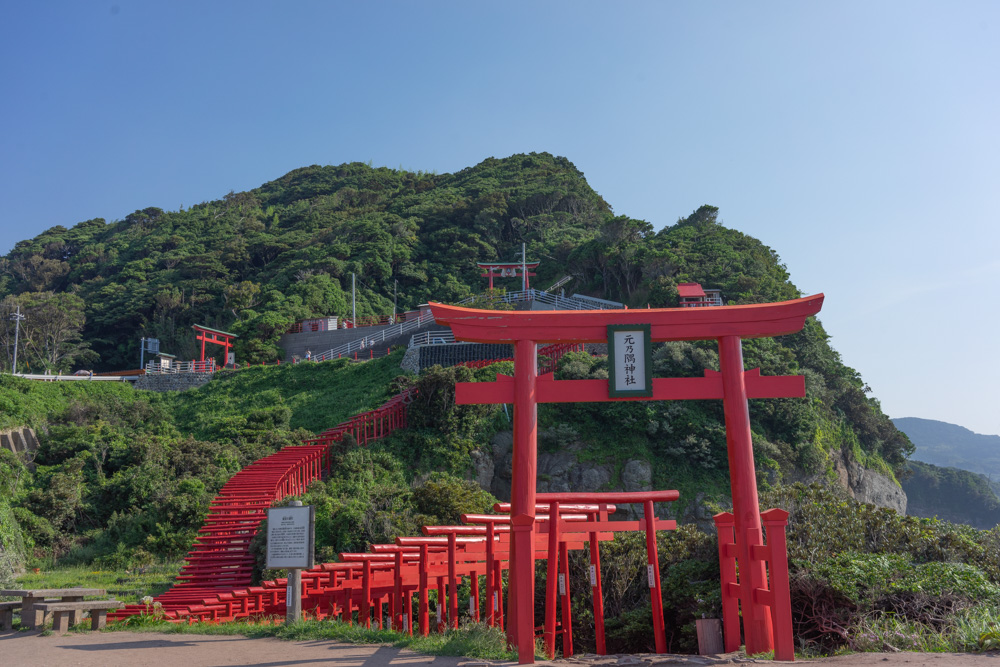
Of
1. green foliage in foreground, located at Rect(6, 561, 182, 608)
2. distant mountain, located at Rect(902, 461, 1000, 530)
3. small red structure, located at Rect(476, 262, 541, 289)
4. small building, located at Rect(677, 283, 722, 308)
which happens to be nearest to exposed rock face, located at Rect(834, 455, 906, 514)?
small building, located at Rect(677, 283, 722, 308)

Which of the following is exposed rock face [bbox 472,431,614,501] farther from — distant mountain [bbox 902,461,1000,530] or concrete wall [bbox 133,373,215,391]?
distant mountain [bbox 902,461,1000,530]

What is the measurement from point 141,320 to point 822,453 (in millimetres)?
44534

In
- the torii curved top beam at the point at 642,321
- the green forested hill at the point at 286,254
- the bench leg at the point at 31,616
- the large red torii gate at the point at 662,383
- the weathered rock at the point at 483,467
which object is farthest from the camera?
the green forested hill at the point at 286,254

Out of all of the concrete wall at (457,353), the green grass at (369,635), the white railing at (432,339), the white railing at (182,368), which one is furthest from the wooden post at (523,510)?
the white railing at (182,368)

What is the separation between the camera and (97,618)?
970cm

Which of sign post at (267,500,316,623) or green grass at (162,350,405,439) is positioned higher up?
green grass at (162,350,405,439)

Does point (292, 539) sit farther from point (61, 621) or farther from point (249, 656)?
point (61, 621)

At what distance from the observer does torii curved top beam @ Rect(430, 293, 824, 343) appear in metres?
9.77

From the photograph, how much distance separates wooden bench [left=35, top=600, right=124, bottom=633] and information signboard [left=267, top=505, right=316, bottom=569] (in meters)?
2.18

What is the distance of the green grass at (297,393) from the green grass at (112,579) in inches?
345

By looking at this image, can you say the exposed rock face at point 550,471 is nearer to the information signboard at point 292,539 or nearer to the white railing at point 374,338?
the information signboard at point 292,539

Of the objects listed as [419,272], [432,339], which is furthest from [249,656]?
[419,272]

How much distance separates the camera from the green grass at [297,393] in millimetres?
27797

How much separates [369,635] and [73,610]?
12.6 feet
